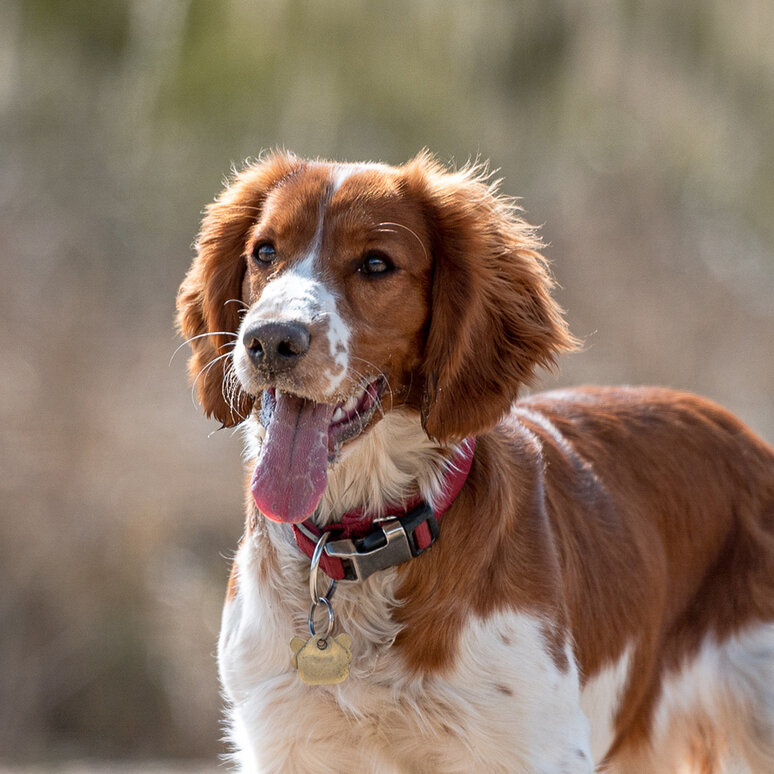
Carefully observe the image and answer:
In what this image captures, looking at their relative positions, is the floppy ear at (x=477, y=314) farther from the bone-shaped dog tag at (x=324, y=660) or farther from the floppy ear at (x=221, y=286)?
the bone-shaped dog tag at (x=324, y=660)

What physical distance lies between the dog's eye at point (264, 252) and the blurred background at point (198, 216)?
5.31 meters

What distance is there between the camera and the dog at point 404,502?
2.55 metres

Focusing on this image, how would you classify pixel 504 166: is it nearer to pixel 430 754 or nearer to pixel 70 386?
pixel 70 386

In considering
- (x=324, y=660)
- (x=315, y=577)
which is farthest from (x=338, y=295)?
(x=324, y=660)

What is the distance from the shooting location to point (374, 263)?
269 centimetres

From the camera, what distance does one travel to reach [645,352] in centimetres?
959

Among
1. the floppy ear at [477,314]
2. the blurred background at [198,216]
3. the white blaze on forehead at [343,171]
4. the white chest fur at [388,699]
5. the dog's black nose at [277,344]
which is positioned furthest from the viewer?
the blurred background at [198,216]

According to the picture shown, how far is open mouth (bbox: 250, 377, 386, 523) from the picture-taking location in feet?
8.19

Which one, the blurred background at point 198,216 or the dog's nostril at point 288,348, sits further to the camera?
the blurred background at point 198,216

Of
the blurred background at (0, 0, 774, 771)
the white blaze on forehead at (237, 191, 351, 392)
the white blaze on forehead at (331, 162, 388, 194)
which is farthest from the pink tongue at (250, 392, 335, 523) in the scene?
the blurred background at (0, 0, 774, 771)

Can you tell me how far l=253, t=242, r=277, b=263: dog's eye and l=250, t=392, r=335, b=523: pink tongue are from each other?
0.39 meters

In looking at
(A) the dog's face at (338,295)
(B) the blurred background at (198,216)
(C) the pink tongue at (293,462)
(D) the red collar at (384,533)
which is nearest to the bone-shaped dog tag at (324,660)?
(D) the red collar at (384,533)

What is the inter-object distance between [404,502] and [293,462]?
344 mm

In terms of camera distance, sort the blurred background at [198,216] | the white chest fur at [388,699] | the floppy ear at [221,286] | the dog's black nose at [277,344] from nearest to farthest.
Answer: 1. the dog's black nose at [277,344]
2. the white chest fur at [388,699]
3. the floppy ear at [221,286]
4. the blurred background at [198,216]
